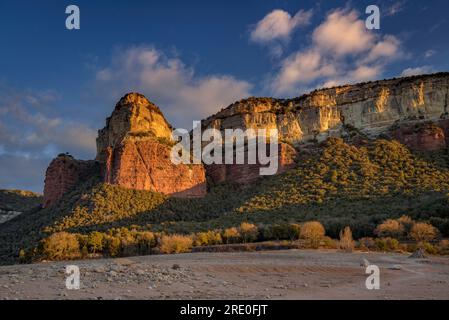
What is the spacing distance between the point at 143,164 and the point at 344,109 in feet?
129

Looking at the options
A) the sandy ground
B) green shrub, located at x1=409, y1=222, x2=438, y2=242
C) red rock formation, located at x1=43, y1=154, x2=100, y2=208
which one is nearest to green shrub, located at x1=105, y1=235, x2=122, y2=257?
the sandy ground

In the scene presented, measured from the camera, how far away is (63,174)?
62.6m

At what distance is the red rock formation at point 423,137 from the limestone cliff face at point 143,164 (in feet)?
100

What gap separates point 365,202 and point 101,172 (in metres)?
38.4

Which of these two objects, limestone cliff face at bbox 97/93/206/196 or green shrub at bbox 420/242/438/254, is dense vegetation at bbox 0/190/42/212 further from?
green shrub at bbox 420/242/438/254

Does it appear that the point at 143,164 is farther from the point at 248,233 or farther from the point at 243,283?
the point at 243,283

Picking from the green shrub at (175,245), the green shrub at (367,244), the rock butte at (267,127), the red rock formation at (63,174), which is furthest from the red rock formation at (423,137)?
the red rock formation at (63,174)

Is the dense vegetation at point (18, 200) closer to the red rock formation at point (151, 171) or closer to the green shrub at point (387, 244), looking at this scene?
the red rock formation at point (151, 171)

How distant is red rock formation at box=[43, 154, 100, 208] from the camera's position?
61.7m

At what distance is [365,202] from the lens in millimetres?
43000

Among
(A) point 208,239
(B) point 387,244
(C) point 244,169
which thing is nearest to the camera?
(B) point 387,244

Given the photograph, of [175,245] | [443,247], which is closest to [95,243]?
[175,245]
